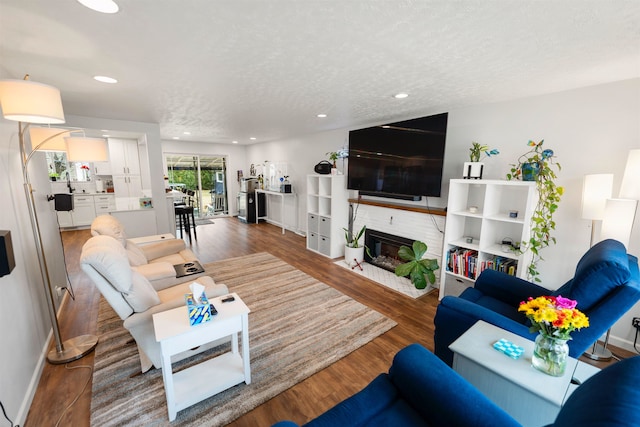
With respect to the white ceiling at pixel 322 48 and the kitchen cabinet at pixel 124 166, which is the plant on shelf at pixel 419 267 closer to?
the white ceiling at pixel 322 48

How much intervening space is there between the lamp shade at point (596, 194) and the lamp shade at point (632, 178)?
0.13 metres

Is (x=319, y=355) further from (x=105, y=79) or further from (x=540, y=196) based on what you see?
(x=105, y=79)

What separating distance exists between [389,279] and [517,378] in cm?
256

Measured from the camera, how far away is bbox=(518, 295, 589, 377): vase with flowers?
111 centimetres

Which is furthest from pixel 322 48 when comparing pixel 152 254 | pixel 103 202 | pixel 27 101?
pixel 103 202

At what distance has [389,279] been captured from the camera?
12.2ft

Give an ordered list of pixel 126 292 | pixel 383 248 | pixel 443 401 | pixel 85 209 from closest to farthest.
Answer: pixel 443 401 < pixel 126 292 < pixel 383 248 < pixel 85 209

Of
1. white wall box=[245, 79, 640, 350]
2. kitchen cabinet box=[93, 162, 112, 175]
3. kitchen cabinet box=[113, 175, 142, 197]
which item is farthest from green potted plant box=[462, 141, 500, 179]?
kitchen cabinet box=[93, 162, 112, 175]

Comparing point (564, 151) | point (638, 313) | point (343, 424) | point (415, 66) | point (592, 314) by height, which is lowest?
point (638, 313)

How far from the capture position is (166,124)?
4422 mm

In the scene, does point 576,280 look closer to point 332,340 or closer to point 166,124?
point 332,340

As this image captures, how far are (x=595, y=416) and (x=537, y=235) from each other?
2205mm

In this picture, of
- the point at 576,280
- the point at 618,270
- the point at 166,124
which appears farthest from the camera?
the point at 166,124

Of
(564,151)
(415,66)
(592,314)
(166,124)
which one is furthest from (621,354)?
(166,124)
